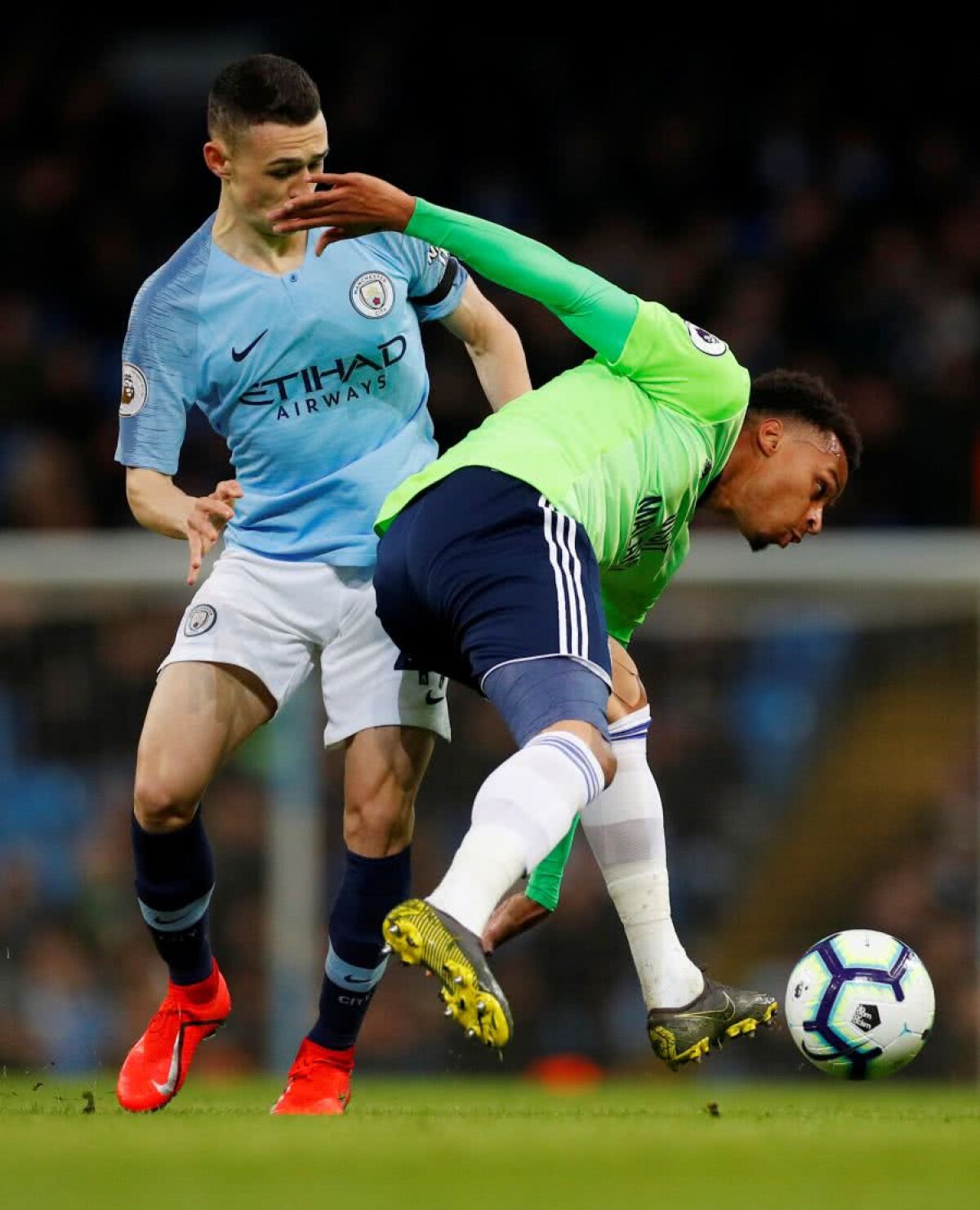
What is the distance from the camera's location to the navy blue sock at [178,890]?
16.9 feet

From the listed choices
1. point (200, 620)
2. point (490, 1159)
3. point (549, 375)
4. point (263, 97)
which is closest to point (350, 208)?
point (263, 97)

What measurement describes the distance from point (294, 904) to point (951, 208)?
19.6 feet

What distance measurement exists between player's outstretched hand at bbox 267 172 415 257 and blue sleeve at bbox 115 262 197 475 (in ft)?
1.78

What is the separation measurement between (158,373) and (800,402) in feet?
4.84

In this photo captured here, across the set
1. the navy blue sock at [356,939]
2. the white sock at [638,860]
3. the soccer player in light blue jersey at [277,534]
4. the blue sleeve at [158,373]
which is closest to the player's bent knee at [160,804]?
the soccer player in light blue jersey at [277,534]

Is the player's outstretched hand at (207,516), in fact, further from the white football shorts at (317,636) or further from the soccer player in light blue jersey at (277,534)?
the white football shorts at (317,636)

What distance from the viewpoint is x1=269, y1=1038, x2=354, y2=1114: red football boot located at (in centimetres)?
524

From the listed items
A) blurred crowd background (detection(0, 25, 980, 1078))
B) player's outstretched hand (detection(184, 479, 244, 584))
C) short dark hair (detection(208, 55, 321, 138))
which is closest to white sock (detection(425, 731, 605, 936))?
player's outstretched hand (detection(184, 479, 244, 584))

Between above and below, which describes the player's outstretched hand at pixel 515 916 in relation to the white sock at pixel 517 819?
below

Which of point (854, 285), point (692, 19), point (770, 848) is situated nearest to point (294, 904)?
point (770, 848)

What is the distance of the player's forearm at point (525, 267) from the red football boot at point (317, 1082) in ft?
6.08

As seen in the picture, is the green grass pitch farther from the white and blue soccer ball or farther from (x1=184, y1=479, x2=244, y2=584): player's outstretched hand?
(x1=184, y1=479, x2=244, y2=584): player's outstretched hand

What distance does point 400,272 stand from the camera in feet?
17.3

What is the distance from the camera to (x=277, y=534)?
520cm
